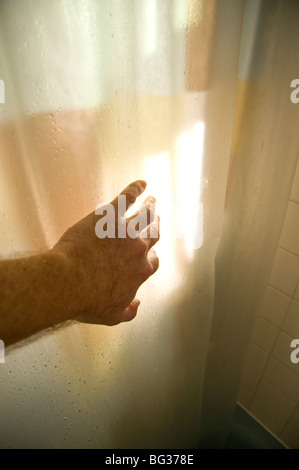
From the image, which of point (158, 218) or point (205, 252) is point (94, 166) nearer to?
point (158, 218)

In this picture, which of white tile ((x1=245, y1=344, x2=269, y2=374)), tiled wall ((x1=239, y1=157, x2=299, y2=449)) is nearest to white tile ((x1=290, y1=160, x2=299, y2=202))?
tiled wall ((x1=239, y1=157, x2=299, y2=449))

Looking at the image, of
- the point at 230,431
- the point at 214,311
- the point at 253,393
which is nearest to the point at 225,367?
the point at 214,311

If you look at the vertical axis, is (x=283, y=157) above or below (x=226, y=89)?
below

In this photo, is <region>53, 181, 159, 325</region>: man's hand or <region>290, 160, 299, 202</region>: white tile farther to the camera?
<region>290, 160, 299, 202</region>: white tile

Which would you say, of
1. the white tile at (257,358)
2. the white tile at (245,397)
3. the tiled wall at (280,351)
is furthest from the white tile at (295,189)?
the white tile at (245,397)

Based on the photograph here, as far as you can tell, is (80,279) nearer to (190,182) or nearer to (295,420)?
(190,182)

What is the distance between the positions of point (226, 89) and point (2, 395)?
72 cm

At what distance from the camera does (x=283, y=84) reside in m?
0.61

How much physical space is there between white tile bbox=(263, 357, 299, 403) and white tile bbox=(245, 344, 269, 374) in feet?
0.07

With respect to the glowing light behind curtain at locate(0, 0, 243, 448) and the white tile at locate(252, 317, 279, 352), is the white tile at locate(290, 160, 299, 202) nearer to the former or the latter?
the glowing light behind curtain at locate(0, 0, 243, 448)

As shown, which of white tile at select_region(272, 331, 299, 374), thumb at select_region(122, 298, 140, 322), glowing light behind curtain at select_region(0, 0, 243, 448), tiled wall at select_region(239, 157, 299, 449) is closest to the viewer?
glowing light behind curtain at select_region(0, 0, 243, 448)

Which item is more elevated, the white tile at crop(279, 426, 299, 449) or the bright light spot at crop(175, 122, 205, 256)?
the bright light spot at crop(175, 122, 205, 256)

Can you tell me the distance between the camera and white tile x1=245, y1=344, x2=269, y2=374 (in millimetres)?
1148

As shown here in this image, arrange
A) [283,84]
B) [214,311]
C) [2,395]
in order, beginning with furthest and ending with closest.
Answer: [214,311], [283,84], [2,395]
